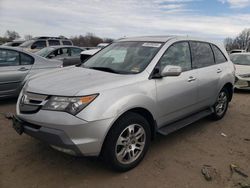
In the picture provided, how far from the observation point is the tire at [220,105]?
540 centimetres

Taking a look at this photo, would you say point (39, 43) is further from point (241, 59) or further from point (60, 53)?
point (241, 59)

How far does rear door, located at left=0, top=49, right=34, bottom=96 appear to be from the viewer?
5.99m

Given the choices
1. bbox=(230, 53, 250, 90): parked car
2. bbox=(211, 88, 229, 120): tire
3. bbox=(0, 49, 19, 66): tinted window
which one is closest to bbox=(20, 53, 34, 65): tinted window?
bbox=(0, 49, 19, 66): tinted window

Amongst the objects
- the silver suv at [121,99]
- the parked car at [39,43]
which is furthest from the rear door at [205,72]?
the parked car at [39,43]

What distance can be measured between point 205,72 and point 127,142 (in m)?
2.19

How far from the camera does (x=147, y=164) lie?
3.59m

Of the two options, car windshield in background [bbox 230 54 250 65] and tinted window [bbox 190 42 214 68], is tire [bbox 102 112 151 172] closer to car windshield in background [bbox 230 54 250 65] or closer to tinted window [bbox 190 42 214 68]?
tinted window [bbox 190 42 214 68]

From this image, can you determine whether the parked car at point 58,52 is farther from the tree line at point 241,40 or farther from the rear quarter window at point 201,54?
the tree line at point 241,40

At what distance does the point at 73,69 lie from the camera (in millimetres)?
4102

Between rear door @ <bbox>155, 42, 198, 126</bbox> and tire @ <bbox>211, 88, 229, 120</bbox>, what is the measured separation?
42.9 inches

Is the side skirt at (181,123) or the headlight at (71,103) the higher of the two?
the headlight at (71,103)

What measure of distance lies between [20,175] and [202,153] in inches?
99.7

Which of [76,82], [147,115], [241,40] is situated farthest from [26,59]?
[241,40]

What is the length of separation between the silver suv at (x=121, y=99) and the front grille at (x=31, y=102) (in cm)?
1
